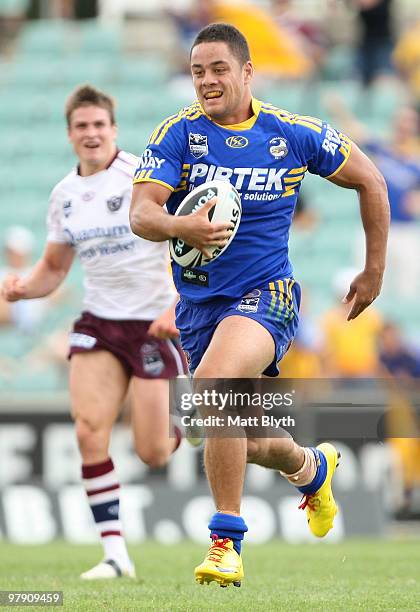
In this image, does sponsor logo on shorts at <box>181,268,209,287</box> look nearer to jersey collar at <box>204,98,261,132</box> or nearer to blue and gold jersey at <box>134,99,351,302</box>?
blue and gold jersey at <box>134,99,351,302</box>

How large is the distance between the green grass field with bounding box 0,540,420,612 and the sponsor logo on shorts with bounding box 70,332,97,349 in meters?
1.39

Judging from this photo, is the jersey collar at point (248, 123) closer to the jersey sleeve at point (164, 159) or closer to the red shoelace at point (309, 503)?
the jersey sleeve at point (164, 159)

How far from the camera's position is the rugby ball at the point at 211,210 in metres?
6.11

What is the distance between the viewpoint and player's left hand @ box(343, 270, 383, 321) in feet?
22.3

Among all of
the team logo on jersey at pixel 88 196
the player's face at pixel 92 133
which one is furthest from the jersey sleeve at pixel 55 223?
the player's face at pixel 92 133

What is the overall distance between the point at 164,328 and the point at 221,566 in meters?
2.37

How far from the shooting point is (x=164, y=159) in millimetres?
6312

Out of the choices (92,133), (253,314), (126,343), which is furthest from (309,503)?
(92,133)

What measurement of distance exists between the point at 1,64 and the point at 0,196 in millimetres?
2853

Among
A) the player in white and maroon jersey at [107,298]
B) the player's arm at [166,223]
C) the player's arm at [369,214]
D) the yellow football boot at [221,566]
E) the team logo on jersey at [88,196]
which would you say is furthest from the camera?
the team logo on jersey at [88,196]

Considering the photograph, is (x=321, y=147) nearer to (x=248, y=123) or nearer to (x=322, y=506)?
(x=248, y=123)

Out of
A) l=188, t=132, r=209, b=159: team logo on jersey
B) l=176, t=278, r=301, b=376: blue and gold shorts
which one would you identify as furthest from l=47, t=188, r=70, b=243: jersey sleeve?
l=188, t=132, r=209, b=159: team logo on jersey

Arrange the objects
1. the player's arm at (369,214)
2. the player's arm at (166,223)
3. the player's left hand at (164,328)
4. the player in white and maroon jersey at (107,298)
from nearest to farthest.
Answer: the player's arm at (166,223) < the player's arm at (369,214) < the player's left hand at (164,328) < the player in white and maroon jersey at (107,298)

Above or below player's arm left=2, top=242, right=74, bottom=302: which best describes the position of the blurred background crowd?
above
